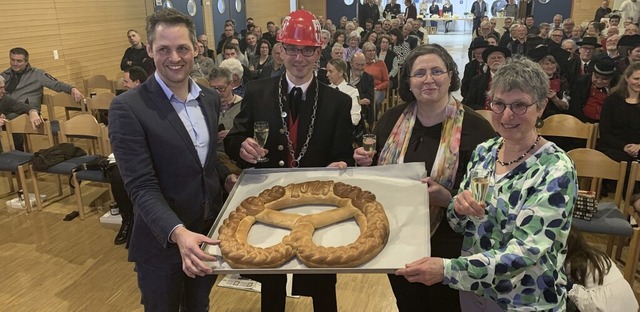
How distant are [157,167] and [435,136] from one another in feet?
3.74

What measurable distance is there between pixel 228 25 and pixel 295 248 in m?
10.3

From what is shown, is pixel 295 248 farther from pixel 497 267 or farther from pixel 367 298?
pixel 367 298

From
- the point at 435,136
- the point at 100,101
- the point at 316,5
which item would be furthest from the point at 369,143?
the point at 316,5

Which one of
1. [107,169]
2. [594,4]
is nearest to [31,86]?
[107,169]

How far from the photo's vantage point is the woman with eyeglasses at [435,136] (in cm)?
201

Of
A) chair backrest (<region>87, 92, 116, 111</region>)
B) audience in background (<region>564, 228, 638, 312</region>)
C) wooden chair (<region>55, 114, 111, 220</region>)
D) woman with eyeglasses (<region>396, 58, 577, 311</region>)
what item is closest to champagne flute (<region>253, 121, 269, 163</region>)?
woman with eyeglasses (<region>396, 58, 577, 311</region>)

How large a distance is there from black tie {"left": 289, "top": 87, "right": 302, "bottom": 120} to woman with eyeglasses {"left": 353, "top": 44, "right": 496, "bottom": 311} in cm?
38

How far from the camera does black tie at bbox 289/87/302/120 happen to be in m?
2.24

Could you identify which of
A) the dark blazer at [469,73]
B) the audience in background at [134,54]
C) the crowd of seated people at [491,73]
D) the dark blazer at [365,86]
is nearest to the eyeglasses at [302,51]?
the crowd of seated people at [491,73]

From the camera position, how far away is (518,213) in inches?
59.9

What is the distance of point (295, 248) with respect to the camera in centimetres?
158

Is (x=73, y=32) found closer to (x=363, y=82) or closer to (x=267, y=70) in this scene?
(x=267, y=70)

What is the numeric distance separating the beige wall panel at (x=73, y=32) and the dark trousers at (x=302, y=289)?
6.71 metres

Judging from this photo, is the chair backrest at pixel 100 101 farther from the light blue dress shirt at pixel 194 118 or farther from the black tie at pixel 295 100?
the light blue dress shirt at pixel 194 118
